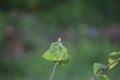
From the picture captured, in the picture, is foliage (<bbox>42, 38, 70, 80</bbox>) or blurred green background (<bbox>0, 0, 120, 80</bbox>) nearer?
foliage (<bbox>42, 38, 70, 80</bbox>)

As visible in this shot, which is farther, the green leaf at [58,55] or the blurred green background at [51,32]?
the blurred green background at [51,32]

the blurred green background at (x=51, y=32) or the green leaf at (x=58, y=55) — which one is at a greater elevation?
the blurred green background at (x=51, y=32)

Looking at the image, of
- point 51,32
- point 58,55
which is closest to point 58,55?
point 58,55

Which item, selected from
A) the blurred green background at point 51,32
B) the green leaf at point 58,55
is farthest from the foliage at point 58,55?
the blurred green background at point 51,32

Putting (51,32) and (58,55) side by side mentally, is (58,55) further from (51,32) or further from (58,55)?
(51,32)

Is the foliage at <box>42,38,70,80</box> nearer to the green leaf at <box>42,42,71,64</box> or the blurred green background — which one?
the green leaf at <box>42,42,71,64</box>

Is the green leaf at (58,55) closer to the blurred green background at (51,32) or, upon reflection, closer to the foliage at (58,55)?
the foliage at (58,55)

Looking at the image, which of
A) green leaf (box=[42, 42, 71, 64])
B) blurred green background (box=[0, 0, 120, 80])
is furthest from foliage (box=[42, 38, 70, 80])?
blurred green background (box=[0, 0, 120, 80])

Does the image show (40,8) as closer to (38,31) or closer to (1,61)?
(38,31)
